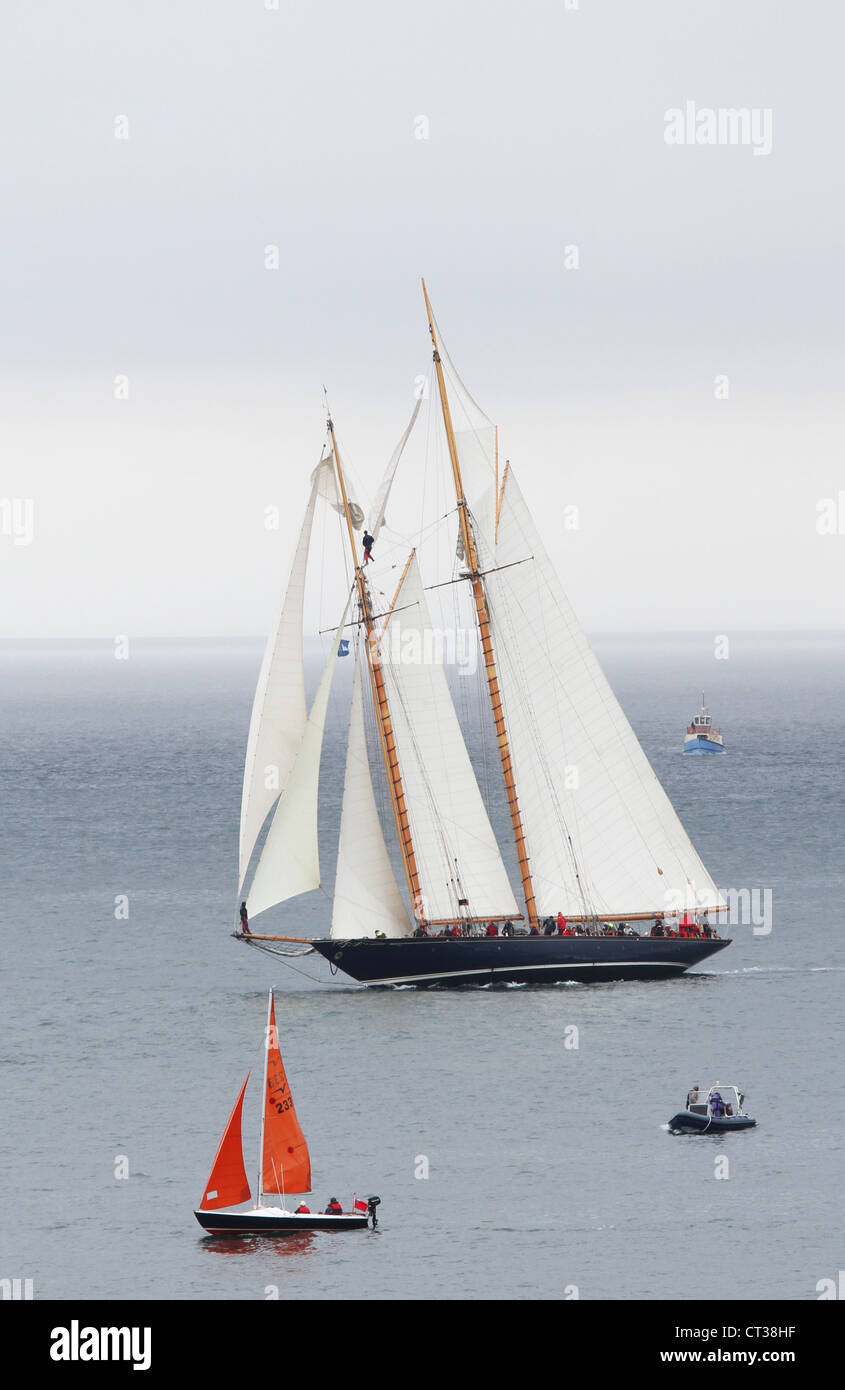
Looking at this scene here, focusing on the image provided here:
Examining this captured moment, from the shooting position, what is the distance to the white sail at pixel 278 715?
270 ft

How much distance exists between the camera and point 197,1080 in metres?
76.9

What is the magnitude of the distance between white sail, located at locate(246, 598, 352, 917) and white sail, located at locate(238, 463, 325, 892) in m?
0.51

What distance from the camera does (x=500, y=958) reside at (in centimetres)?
8600

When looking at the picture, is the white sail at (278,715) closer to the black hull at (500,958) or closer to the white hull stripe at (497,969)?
the black hull at (500,958)

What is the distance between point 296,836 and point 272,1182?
22188 millimetres

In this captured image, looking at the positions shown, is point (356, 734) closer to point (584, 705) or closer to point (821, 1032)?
point (584, 705)

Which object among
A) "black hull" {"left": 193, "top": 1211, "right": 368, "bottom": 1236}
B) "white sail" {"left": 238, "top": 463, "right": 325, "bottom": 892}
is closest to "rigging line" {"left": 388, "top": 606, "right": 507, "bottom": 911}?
"white sail" {"left": 238, "top": 463, "right": 325, "bottom": 892}

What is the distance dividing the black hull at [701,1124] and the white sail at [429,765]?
19.1 metres

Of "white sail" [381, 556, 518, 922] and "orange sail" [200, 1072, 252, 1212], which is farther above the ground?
"white sail" [381, 556, 518, 922]

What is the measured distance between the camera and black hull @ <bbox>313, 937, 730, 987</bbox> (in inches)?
3361

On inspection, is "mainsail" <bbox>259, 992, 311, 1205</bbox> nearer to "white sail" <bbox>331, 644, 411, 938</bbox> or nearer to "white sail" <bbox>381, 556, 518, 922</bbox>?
"white sail" <bbox>331, 644, 411, 938</bbox>

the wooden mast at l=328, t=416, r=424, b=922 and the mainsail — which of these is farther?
the wooden mast at l=328, t=416, r=424, b=922
